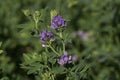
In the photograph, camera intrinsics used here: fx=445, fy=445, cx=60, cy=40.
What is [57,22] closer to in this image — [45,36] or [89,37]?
[45,36]

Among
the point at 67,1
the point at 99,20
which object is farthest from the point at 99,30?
the point at 67,1

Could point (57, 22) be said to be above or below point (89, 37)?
above

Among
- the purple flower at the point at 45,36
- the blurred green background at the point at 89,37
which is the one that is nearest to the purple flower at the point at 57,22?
the purple flower at the point at 45,36

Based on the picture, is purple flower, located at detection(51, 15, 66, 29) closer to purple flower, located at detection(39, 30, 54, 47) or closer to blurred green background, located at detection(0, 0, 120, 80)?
purple flower, located at detection(39, 30, 54, 47)

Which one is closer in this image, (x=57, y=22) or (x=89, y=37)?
(x=57, y=22)

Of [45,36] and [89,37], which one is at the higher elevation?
[45,36]

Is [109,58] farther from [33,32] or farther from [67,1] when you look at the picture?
[33,32]

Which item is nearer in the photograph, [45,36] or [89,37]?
[45,36]

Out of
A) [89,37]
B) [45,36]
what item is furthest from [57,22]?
[89,37]

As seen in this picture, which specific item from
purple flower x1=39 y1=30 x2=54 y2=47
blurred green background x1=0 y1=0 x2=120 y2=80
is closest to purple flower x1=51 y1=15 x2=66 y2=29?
purple flower x1=39 y1=30 x2=54 y2=47
